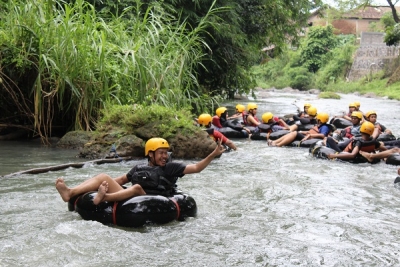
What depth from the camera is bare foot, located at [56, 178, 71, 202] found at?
5969 mm

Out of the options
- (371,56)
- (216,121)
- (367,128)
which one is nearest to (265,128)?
(216,121)

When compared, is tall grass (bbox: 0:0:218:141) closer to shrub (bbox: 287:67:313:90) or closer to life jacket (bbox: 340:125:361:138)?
life jacket (bbox: 340:125:361:138)

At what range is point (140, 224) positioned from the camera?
594 cm

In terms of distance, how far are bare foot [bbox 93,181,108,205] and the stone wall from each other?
119 ft

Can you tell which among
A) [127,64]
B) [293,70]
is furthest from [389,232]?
[293,70]

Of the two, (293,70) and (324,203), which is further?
(293,70)

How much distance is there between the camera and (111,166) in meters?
9.60

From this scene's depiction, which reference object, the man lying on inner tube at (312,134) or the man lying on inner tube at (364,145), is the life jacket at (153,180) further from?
the man lying on inner tube at (312,134)

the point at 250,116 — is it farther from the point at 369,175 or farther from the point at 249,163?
the point at 369,175

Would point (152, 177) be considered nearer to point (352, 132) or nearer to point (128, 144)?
point (128, 144)

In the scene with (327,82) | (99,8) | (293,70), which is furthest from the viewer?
(293,70)

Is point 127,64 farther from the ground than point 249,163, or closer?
farther from the ground

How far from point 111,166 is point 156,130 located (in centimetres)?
124

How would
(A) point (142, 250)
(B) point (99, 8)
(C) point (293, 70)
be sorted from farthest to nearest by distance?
1. (C) point (293, 70)
2. (B) point (99, 8)
3. (A) point (142, 250)
